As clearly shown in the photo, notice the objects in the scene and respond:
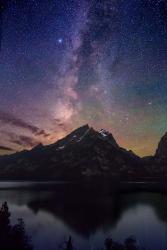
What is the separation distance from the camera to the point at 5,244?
130 ft

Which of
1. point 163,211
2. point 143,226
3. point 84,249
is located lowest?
point 84,249

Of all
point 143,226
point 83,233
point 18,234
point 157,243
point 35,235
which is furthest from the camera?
point 143,226

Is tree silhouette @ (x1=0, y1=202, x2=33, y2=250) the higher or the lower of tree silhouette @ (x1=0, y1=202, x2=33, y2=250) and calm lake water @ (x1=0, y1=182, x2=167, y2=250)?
the lower

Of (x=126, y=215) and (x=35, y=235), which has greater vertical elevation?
(x=126, y=215)

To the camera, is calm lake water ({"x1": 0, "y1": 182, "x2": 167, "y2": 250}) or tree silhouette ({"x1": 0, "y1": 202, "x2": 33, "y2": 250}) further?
calm lake water ({"x1": 0, "y1": 182, "x2": 167, "y2": 250})

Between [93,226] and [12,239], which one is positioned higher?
[93,226]

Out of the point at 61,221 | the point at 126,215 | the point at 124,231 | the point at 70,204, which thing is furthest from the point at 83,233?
the point at 70,204

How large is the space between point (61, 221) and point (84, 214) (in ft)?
52.4

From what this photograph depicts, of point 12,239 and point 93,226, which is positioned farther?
point 93,226

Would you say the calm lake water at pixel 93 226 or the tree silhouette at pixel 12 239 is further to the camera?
the calm lake water at pixel 93 226

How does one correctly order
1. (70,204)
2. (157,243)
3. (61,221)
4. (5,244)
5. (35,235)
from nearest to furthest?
(5,244), (157,243), (35,235), (61,221), (70,204)

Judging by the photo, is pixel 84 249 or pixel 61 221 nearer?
pixel 84 249

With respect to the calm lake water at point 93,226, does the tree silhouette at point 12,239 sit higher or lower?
lower

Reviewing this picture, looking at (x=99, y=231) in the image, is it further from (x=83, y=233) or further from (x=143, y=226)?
(x=143, y=226)
